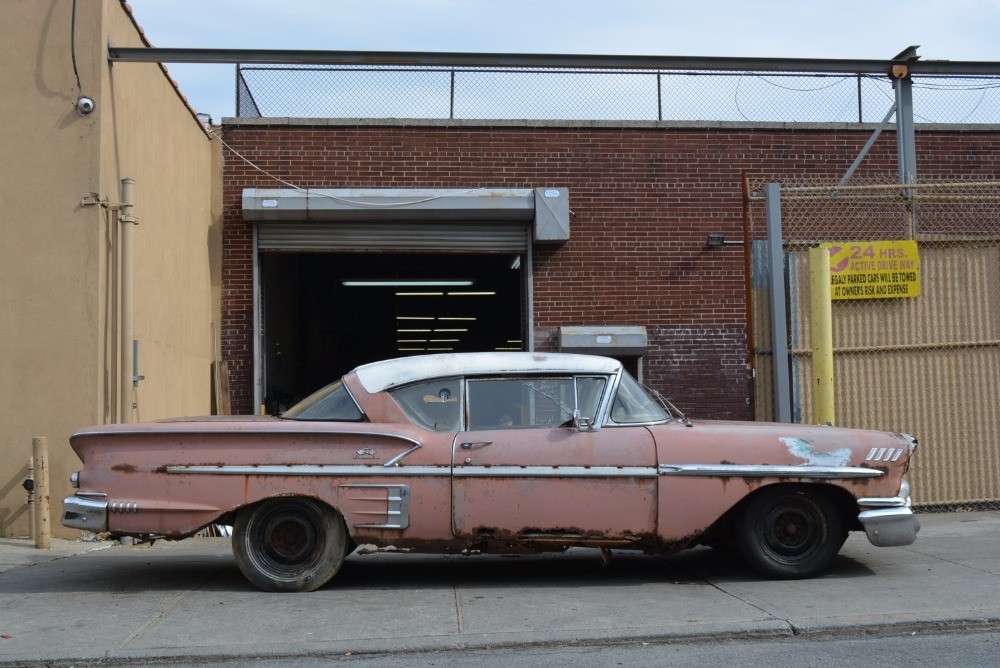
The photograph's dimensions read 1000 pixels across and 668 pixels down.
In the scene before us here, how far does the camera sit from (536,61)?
1127cm

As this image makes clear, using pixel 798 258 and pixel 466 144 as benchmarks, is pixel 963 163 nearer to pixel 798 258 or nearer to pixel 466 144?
pixel 798 258

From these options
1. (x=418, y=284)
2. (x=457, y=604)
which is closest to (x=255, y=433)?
(x=457, y=604)

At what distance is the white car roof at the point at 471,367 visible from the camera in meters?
7.34

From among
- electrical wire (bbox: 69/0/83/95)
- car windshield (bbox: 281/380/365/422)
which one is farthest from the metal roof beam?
car windshield (bbox: 281/380/365/422)

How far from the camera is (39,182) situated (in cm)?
966

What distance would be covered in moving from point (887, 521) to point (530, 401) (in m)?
2.58

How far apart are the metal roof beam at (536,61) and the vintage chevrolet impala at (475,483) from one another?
5097 mm

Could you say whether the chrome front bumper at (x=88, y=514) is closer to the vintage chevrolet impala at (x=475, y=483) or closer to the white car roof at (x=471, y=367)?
the vintage chevrolet impala at (x=475, y=483)

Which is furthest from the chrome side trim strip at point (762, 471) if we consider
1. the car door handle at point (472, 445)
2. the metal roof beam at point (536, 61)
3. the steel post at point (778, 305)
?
the metal roof beam at point (536, 61)

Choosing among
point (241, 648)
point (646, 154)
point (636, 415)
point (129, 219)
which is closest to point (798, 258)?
point (646, 154)

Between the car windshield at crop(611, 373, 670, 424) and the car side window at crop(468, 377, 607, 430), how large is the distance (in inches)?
5.8

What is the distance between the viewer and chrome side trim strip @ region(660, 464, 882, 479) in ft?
23.1

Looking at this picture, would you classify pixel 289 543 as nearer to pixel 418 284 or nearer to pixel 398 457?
pixel 398 457

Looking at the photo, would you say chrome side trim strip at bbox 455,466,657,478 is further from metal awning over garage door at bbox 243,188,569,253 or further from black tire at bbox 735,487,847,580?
metal awning over garage door at bbox 243,188,569,253
